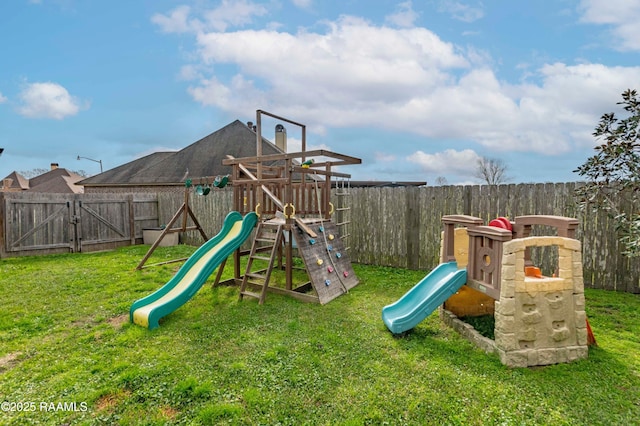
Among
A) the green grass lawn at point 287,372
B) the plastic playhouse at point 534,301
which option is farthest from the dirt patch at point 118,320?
the plastic playhouse at point 534,301

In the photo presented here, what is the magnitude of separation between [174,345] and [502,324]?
3.40 metres

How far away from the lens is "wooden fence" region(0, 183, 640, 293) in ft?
18.5

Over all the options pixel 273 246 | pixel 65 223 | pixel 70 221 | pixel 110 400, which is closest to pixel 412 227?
pixel 273 246

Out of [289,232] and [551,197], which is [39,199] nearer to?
[289,232]

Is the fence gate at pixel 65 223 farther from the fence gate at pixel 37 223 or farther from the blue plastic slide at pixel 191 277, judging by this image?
the blue plastic slide at pixel 191 277

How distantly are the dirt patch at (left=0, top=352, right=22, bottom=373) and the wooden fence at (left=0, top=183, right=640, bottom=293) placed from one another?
601cm

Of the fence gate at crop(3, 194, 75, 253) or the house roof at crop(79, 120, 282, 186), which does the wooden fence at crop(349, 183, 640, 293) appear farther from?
the house roof at crop(79, 120, 282, 186)

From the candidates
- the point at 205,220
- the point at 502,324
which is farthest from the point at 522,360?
the point at 205,220

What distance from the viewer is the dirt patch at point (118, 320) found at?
4.39 m

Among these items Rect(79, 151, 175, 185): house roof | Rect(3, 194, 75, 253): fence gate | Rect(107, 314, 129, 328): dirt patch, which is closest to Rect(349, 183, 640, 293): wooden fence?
Rect(107, 314, 129, 328): dirt patch

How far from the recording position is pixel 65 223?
9.93m

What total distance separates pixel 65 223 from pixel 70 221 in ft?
0.45

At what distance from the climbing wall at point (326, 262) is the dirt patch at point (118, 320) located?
259 centimetres

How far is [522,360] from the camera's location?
320 centimetres
